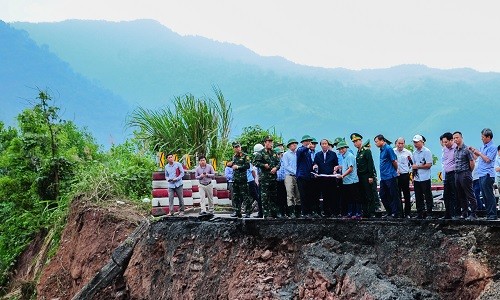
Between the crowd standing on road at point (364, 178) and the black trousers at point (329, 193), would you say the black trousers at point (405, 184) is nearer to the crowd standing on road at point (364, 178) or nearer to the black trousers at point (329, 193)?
the crowd standing on road at point (364, 178)

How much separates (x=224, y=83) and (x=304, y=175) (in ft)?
447

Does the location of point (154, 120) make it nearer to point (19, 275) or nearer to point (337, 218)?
point (19, 275)

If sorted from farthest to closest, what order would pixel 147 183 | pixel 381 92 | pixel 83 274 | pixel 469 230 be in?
pixel 381 92
pixel 147 183
pixel 83 274
pixel 469 230

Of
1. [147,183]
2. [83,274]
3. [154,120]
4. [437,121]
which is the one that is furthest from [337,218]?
[437,121]

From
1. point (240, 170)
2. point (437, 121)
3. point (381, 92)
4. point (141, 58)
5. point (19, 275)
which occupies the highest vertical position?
point (141, 58)

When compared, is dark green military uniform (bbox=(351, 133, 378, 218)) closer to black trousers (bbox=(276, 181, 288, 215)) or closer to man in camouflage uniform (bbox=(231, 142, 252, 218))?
black trousers (bbox=(276, 181, 288, 215))

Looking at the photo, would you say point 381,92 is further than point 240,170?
Yes

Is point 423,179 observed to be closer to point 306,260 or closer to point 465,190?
point 465,190

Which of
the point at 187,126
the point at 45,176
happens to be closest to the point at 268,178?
the point at 187,126

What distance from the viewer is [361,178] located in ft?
33.4

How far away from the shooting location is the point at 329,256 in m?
9.03

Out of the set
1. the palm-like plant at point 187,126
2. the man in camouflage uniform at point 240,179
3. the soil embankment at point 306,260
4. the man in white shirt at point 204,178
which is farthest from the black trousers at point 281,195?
the palm-like plant at point 187,126

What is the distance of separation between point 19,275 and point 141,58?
136 meters

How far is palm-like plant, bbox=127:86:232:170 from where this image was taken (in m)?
19.7
